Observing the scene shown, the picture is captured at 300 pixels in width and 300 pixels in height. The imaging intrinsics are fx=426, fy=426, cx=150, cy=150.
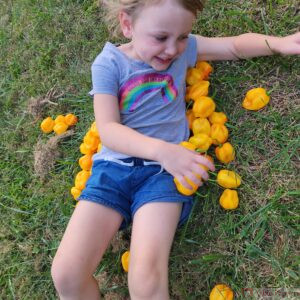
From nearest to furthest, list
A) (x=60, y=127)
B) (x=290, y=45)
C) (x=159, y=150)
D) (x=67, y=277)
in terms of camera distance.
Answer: (x=159, y=150) < (x=67, y=277) < (x=290, y=45) < (x=60, y=127)

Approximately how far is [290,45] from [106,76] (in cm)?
112

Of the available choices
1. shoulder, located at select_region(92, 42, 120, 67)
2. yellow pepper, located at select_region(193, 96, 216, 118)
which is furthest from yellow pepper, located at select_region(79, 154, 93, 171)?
yellow pepper, located at select_region(193, 96, 216, 118)

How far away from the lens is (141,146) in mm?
Result: 2330

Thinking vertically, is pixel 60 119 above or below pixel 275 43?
below

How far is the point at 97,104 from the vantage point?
2.55 meters

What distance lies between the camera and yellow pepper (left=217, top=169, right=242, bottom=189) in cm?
261

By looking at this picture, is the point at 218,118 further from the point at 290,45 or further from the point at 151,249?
the point at 151,249

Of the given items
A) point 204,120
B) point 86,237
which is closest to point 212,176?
point 204,120

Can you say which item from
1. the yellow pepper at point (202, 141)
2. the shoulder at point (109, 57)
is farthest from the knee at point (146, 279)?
the shoulder at point (109, 57)

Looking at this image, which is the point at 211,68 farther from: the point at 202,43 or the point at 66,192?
the point at 66,192

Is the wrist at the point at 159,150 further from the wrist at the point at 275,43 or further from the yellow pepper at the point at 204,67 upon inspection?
the wrist at the point at 275,43

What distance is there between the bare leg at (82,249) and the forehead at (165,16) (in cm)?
109

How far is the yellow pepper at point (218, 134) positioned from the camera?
8.89 ft

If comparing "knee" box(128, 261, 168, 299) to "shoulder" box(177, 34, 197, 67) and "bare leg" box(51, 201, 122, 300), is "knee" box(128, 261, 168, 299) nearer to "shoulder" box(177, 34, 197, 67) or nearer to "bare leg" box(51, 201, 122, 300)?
"bare leg" box(51, 201, 122, 300)
